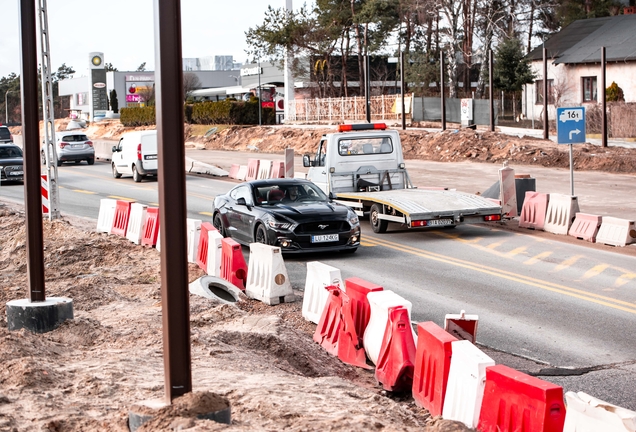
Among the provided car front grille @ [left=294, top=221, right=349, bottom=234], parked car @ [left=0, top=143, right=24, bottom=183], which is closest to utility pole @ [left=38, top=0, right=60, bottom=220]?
car front grille @ [left=294, top=221, right=349, bottom=234]

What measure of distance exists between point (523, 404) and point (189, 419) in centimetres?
228

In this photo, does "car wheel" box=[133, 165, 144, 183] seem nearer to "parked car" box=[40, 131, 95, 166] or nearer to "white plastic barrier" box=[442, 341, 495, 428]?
"parked car" box=[40, 131, 95, 166]

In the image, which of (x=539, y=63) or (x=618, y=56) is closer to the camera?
(x=618, y=56)

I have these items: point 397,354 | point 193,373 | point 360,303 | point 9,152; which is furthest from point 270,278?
point 9,152

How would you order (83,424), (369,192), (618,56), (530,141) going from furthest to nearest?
(618,56)
(530,141)
(369,192)
(83,424)

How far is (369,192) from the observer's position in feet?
63.8

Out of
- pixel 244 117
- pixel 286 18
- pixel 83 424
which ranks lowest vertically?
pixel 83 424

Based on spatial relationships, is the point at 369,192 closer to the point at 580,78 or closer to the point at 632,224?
the point at 632,224

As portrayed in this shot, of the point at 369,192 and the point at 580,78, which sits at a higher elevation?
the point at 580,78

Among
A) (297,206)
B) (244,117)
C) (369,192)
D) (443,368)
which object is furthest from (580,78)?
(443,368)

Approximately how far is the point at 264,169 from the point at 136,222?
15016 mm

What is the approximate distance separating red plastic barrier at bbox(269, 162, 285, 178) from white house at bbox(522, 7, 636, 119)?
22.3 m

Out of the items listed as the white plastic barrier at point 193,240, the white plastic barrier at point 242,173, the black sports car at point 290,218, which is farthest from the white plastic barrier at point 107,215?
the white plastic barrier at point 242,173

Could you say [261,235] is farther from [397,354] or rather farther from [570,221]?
[397,354]
